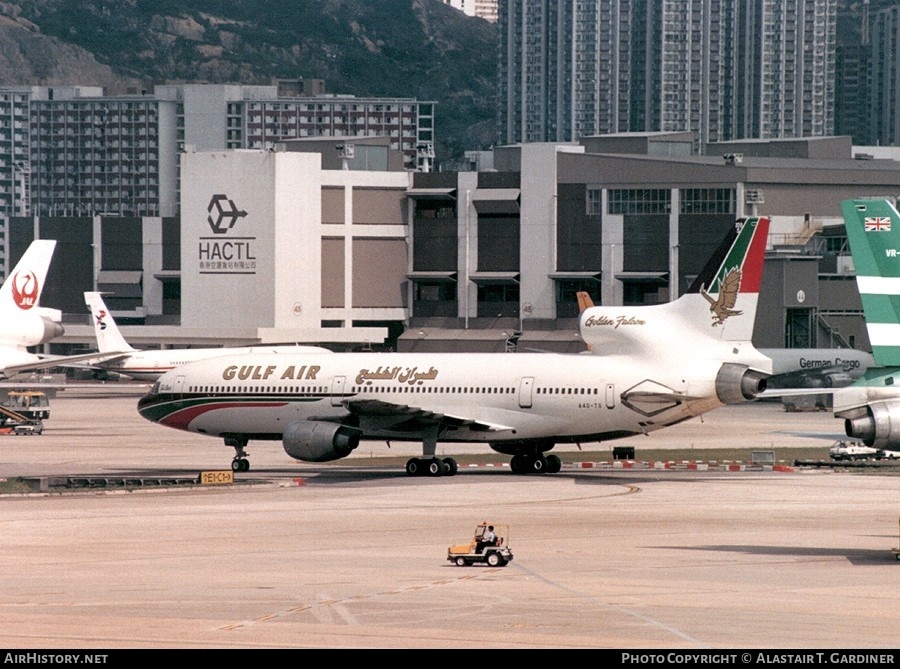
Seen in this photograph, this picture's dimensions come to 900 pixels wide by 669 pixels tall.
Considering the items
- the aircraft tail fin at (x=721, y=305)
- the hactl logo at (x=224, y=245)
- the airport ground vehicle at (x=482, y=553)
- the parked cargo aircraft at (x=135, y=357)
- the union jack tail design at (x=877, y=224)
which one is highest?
the hactl logo at (x=224, y=245)

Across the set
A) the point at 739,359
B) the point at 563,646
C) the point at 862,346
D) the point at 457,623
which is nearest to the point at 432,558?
the point at 457,623

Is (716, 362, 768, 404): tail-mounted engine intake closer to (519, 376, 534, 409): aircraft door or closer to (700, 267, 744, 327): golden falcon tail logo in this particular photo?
(700, 267, 744, 327): golden falcon tail logo

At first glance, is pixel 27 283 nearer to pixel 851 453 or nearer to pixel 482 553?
pixel 851 453

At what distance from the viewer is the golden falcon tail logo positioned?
5444cm

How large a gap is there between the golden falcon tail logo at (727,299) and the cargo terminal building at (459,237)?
77.3 metres

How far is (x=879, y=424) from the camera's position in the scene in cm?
2941

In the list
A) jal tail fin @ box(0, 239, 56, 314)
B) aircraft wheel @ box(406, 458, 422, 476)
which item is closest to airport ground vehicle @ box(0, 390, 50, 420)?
jal tail fin @ box(0, 239, 56, 314)

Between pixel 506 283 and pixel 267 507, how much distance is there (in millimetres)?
95221

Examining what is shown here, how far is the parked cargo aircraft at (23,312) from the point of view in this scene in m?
82.7

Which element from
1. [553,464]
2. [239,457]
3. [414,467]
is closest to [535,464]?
[553,464]

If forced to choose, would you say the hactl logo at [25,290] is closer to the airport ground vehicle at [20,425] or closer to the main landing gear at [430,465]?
the airport ground vehicle at [20,425]

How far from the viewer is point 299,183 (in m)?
140

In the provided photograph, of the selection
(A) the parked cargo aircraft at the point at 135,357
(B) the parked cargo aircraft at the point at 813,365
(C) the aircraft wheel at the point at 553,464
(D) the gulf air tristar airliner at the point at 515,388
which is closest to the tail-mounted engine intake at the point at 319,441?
(D) the gulf air tristar airliner at the point at 515,388

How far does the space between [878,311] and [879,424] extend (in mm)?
2113
